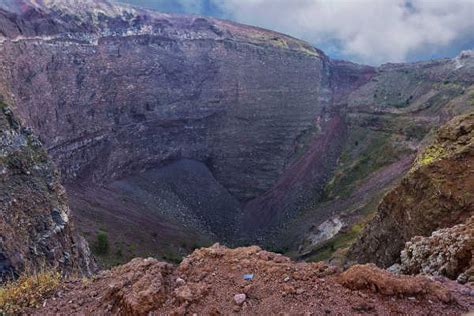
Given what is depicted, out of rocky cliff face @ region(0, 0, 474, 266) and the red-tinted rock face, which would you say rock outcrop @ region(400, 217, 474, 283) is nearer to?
rocky cliff face @ region(0, 0, 474, 266)

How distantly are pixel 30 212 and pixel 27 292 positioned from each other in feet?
47.1

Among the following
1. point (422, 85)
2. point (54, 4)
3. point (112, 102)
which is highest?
point (54, 4)

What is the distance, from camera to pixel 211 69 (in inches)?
2451

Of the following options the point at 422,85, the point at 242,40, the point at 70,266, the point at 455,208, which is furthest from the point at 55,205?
the point at 422,85

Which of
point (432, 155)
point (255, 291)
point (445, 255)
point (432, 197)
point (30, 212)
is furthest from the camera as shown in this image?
point (30, 212)

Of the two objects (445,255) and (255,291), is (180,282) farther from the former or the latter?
(445,255)

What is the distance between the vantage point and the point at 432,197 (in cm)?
1541

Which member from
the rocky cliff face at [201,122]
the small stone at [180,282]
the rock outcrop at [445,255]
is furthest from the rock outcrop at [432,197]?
the rocky cliff face at [201,122]

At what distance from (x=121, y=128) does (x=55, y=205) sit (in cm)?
2834

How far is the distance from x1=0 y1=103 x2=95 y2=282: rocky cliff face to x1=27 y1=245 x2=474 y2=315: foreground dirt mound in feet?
39.2

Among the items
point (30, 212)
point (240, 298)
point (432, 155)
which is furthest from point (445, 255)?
point (30, 212)

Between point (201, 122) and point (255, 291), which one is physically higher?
point (201, 122)

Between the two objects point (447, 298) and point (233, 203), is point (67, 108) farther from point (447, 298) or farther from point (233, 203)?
point (447, 298)

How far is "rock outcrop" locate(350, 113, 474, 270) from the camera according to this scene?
1452cm
